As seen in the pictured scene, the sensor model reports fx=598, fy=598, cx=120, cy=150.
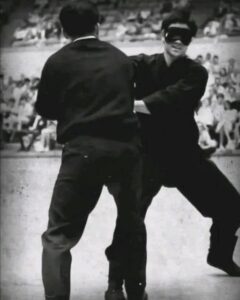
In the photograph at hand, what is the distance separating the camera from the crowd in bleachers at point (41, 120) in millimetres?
4410

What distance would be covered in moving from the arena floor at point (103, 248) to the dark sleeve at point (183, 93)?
18.9 inches

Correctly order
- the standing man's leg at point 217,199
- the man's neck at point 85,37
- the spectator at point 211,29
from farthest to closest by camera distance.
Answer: the spectator at point 211,29
the standing man's leg at point 217,199
the man's neck at point 85,37

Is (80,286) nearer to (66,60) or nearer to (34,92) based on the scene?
(66,60)

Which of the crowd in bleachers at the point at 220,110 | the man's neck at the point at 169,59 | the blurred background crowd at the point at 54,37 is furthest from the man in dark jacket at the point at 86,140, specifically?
the blurred background crowd at the point at 54,37

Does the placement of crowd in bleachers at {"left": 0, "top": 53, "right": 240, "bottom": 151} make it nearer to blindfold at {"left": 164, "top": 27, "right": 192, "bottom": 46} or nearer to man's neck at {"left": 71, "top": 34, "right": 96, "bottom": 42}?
blindfold at {"left": 164, "top": 27, "right": 192, "bottom": 46}

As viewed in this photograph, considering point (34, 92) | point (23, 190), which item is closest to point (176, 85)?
point (23, 190)

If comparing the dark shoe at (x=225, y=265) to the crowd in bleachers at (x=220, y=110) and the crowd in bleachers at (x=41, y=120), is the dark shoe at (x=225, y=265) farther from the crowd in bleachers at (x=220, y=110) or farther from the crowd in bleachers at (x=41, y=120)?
the crowd in bleachers at (x=41, y=120)

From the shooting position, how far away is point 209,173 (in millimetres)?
2312

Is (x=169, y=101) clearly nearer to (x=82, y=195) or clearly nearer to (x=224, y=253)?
(x=82, y=195)

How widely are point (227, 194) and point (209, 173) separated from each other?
0.11m

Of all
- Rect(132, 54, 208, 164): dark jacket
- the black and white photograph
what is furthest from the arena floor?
Rect(132, 54, 208, 164): dark jacket

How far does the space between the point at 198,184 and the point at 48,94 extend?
0.73 m

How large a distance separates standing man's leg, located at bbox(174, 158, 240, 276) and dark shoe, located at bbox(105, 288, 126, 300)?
49cm

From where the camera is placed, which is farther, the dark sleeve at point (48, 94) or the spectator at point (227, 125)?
the spectator at point (227, 125)
